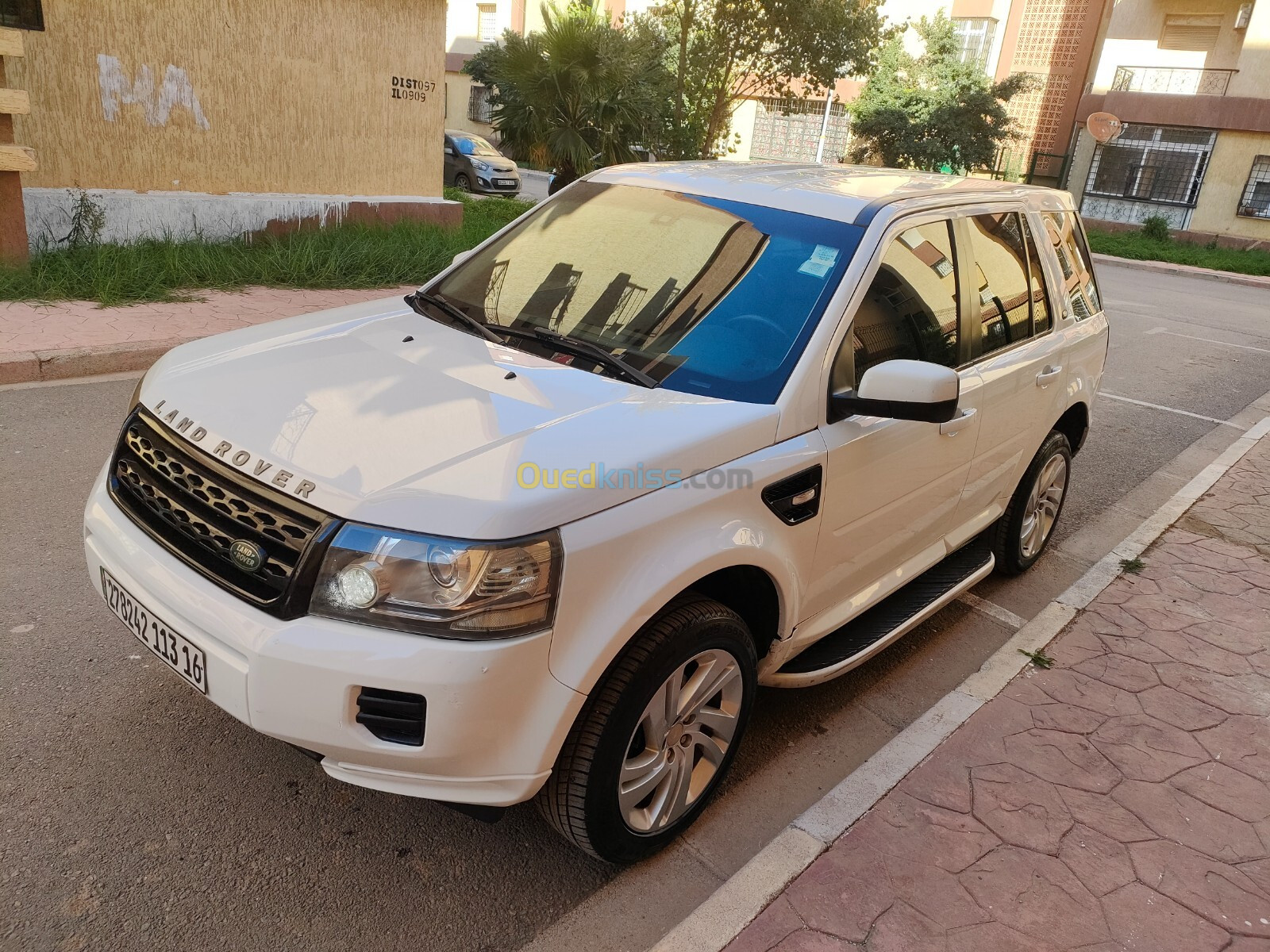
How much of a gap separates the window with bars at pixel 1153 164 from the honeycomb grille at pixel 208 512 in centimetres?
3229

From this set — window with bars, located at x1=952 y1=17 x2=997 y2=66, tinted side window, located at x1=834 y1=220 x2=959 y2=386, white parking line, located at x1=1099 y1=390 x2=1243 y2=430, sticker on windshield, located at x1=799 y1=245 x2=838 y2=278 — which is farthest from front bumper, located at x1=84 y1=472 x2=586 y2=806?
window with bars, located at x1=952 y1=17 x2=997 y2=66

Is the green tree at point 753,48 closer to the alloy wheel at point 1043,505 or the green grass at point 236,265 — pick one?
the green grass at point 236,265

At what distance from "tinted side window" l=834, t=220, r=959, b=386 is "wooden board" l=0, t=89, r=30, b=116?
709cm

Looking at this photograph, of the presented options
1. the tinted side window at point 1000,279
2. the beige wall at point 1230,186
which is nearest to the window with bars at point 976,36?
the beige wall at point 1230,186

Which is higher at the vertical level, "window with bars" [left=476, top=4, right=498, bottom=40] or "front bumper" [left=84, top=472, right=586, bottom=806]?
"window with bars" [left=476, top=4, right=498, bottom=40]

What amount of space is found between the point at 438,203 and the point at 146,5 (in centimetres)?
394

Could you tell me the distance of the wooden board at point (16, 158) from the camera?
729cm

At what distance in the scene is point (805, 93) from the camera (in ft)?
84.3

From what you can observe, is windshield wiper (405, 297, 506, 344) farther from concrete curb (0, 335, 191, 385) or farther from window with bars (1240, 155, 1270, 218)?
window with bars (1240, 155, 1270, 218)

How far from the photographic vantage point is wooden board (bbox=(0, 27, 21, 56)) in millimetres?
7000

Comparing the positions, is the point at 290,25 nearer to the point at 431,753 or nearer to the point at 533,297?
the point at 533,297

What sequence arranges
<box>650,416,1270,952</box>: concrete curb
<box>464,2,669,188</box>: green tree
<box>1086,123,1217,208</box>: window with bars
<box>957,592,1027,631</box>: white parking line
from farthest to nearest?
<box>1086,123,1217,208</box>: window with bars → <box>464,2,669,188</box>: green tree → <box>957,592,1027,631</box>: white parking line → <box>650,416,1270,952</box>: concrete curb

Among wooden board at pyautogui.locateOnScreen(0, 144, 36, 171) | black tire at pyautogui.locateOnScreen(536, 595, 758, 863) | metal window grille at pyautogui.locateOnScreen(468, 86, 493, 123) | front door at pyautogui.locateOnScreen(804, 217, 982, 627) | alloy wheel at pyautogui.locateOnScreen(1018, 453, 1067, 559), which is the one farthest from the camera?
metal window grille at pyautogui.locateOnScreen(468, 86, 493, 123)

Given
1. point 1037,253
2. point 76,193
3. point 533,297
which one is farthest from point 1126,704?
point 76,193
